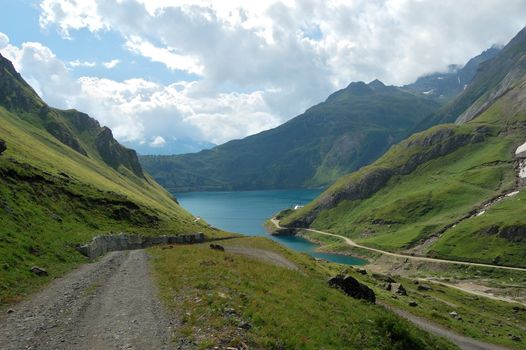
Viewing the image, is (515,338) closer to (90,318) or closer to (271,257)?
(271,257)

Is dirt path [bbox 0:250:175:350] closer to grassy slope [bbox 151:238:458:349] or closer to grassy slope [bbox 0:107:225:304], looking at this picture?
grassy slope [bbox 151:238:458:349]

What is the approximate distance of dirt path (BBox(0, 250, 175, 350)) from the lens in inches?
715

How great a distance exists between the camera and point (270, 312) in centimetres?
2309

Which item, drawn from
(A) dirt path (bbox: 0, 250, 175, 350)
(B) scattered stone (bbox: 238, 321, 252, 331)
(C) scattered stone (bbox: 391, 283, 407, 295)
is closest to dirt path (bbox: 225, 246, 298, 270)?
(C) scattered stone (bbox: 391, 283, 407, 295)

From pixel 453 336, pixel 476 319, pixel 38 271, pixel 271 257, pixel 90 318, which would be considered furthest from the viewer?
pixel 476 319

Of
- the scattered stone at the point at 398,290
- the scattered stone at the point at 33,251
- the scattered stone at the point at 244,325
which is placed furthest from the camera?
the scattered stone at the point at 398,290

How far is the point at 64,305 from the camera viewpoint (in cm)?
2375

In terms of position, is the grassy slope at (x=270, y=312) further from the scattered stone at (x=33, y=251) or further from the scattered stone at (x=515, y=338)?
the scattered stone at (x=515, y=338)

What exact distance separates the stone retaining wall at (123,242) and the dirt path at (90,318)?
12.7 meters

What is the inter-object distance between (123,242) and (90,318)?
36113 mm

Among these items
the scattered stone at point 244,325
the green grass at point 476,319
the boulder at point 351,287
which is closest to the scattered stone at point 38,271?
the scattered stone at point 244,325

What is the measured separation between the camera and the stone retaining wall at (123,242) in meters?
44.0

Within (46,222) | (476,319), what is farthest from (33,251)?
(476,319)

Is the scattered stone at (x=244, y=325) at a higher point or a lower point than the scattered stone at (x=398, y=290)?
higher
